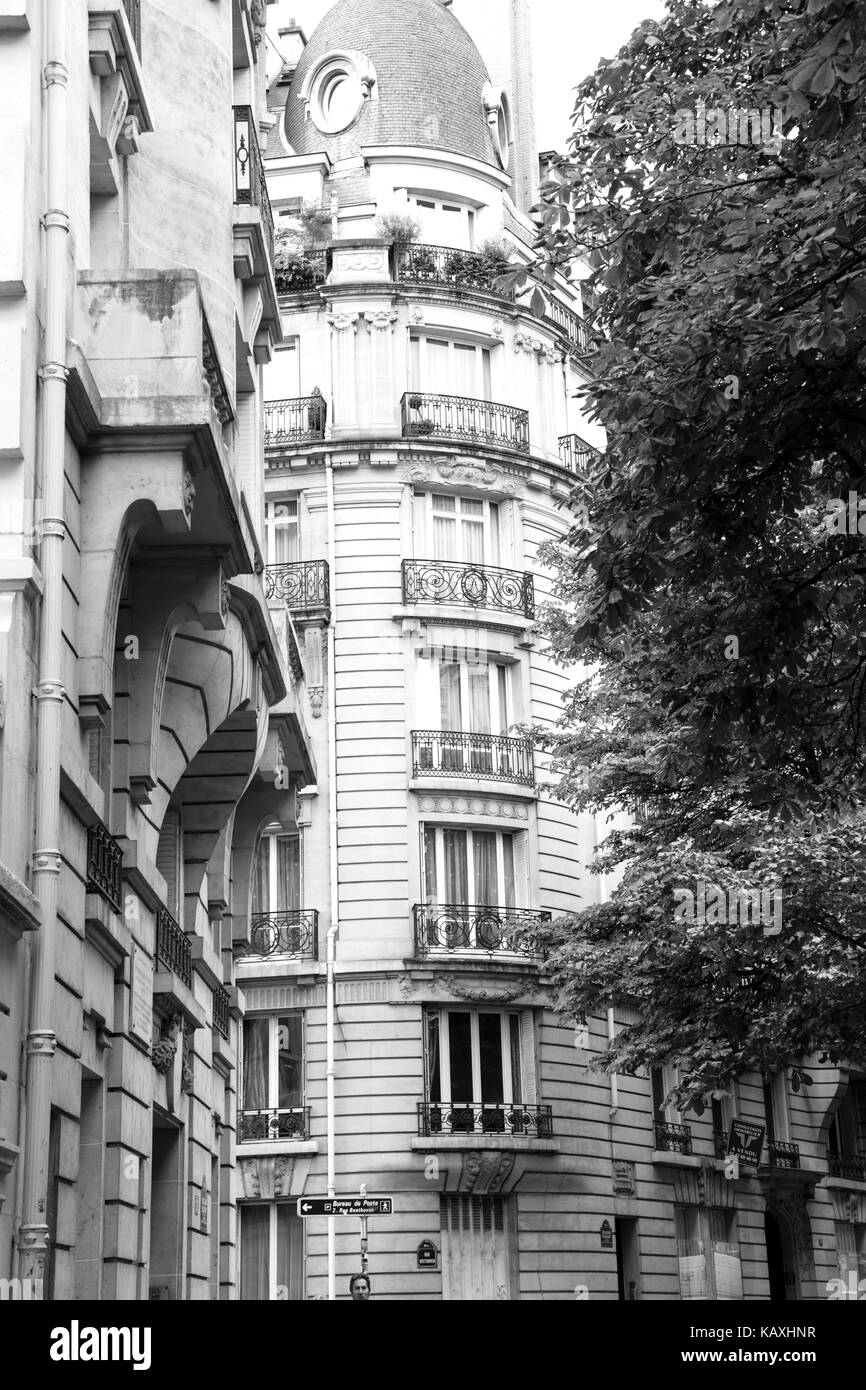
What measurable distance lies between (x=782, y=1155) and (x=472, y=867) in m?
12.6

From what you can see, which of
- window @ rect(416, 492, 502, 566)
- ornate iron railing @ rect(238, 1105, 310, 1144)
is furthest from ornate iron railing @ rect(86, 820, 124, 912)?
window @ rect(416, 492, 502, 566)

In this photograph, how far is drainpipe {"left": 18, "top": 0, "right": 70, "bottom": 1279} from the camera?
12297 mm

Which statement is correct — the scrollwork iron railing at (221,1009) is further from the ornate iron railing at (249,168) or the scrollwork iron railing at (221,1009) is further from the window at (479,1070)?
the window at (479,1070)

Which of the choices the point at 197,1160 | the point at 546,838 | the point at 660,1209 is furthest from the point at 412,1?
the point at 197,1160

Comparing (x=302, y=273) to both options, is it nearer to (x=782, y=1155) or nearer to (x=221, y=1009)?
(x=782, y=1155)

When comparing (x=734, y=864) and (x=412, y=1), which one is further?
(x=412, y=1)

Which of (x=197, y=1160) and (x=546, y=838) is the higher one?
(x=546, y=838)

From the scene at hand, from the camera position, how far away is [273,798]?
25.2 metres

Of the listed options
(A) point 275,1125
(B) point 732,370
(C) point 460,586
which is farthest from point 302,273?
(B) point 732,370

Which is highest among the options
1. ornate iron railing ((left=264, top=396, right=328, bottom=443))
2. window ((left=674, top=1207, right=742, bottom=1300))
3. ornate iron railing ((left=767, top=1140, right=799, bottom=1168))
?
ornate iron railing ((left=264, top=396, right=328, bottom=443))

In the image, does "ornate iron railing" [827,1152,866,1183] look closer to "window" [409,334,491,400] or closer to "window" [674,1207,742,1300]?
"window" [674,1207,742,1300]

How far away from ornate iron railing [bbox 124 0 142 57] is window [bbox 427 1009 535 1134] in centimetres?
2402

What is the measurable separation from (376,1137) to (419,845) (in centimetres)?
592
